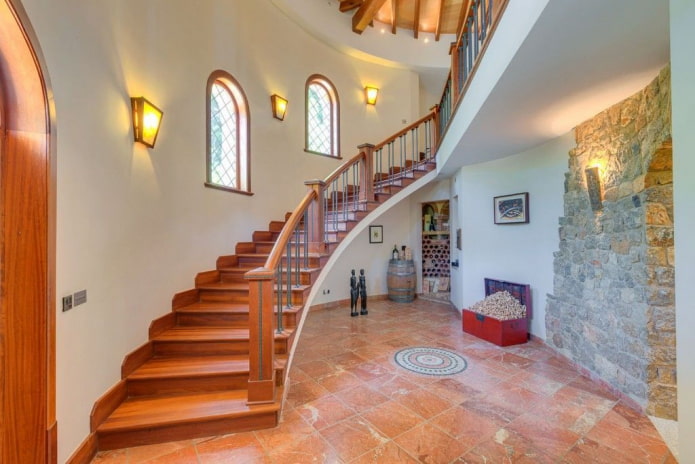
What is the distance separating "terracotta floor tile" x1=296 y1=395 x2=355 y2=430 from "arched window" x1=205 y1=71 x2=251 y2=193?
8.35 ft

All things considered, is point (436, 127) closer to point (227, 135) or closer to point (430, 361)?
point (227, 135)

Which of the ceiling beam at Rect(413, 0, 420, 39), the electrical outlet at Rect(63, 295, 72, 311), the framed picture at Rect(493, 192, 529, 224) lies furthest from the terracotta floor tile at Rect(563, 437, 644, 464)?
the ceiling beam at Rect(413, 0, 420, 39)

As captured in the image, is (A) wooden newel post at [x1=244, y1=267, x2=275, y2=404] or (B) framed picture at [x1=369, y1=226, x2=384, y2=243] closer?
(A) wooden newel post at [x1=244, y1=267, x2=275, y2=404]

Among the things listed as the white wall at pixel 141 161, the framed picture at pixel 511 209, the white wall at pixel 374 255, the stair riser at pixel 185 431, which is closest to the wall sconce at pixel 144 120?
the white wall at pixel 141 161

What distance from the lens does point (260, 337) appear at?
2098mm

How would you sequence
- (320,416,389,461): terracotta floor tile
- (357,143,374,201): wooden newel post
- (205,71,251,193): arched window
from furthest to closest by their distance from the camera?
(357,143,374,201): wooden newel post < (205,71,251,193): arched window < (320,416,389,461): terracotta floor tile

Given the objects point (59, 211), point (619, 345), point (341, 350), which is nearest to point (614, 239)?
point (619, 345)

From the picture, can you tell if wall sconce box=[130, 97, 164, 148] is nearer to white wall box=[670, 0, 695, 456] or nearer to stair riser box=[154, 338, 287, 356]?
stair riser box=[154, 338, 287, 356]

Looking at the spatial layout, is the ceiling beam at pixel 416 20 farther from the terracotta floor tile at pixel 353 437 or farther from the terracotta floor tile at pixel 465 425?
the terracotta floor tile at pixel 353 437

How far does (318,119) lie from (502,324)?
428cm

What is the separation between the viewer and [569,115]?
2664 millimetres

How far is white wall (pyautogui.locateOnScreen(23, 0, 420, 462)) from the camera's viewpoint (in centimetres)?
170

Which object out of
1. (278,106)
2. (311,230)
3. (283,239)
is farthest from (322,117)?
(283,239)

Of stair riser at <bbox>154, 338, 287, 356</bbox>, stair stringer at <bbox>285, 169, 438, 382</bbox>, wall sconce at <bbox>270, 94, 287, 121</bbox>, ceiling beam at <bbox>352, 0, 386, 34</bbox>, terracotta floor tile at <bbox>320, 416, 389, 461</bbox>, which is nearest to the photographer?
terracotta floor tile at <bbox>320, 416, 389, 461</bbox>
